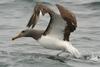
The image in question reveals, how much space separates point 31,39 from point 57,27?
97.9 inches

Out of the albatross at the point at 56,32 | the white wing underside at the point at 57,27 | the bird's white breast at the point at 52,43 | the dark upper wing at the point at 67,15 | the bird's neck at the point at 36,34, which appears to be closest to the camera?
the dark upper wing at the point at 67,15

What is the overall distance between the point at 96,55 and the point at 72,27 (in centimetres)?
101

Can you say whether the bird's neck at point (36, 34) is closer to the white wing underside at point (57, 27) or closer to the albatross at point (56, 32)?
the albatross at point (56, 32)

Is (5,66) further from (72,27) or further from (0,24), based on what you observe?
(0,24)

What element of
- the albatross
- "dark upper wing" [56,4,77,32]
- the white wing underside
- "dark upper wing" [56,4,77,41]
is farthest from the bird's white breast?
"dark upper wing" [56,4,77,32]

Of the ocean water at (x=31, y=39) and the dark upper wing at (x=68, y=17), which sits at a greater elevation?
the dark upper wing at (x=68, y=17)

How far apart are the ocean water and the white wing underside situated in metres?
0.64

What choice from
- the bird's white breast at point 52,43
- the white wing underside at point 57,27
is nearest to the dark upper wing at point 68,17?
the white wing underside at point 57,27

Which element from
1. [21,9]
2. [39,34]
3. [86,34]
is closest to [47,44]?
[39,34]

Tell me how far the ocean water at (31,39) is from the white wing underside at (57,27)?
2.10 ft

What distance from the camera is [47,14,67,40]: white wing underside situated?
10.5 metres

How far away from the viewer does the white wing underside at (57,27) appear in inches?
414

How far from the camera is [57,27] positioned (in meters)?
10.9

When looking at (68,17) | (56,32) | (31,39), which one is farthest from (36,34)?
(31,39)
